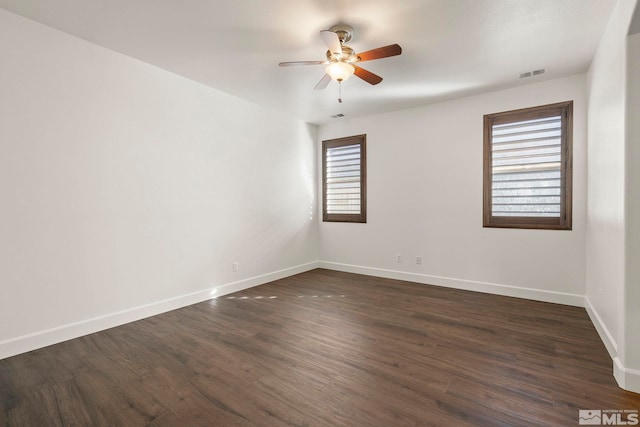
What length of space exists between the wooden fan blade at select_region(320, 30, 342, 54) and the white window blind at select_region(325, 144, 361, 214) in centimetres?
297

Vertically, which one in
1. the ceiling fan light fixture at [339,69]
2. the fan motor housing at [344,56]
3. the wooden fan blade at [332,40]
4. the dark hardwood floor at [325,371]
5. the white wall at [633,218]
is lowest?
the dark hardwood floor at [325,371]

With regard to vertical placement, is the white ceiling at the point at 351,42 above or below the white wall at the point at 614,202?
above

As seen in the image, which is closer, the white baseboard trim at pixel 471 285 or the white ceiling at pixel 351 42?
the white ceiling at pixel 351 42

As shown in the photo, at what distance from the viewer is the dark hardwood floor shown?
182 cm

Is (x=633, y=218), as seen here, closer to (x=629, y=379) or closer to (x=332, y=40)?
(x=629, y=379)

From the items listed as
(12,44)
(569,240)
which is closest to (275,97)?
(12,44)

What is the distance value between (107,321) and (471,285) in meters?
4.55

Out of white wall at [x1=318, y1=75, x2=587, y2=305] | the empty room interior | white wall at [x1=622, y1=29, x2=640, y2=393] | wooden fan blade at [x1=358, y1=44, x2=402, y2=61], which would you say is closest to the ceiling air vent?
the empty room interior

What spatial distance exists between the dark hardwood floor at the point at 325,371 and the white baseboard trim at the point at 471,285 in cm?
29

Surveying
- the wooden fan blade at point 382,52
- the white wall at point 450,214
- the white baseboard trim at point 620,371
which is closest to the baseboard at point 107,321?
the white wall at point 450,214

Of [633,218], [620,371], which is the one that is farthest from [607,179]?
[620,371]

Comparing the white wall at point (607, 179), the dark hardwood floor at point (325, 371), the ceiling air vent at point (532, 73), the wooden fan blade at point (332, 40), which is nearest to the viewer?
the dark hardwood floor at point (325, 371)

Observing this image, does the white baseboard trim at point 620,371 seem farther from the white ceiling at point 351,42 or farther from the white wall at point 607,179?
the white ceiling at point 351,42

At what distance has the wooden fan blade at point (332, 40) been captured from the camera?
2301 millimetres
